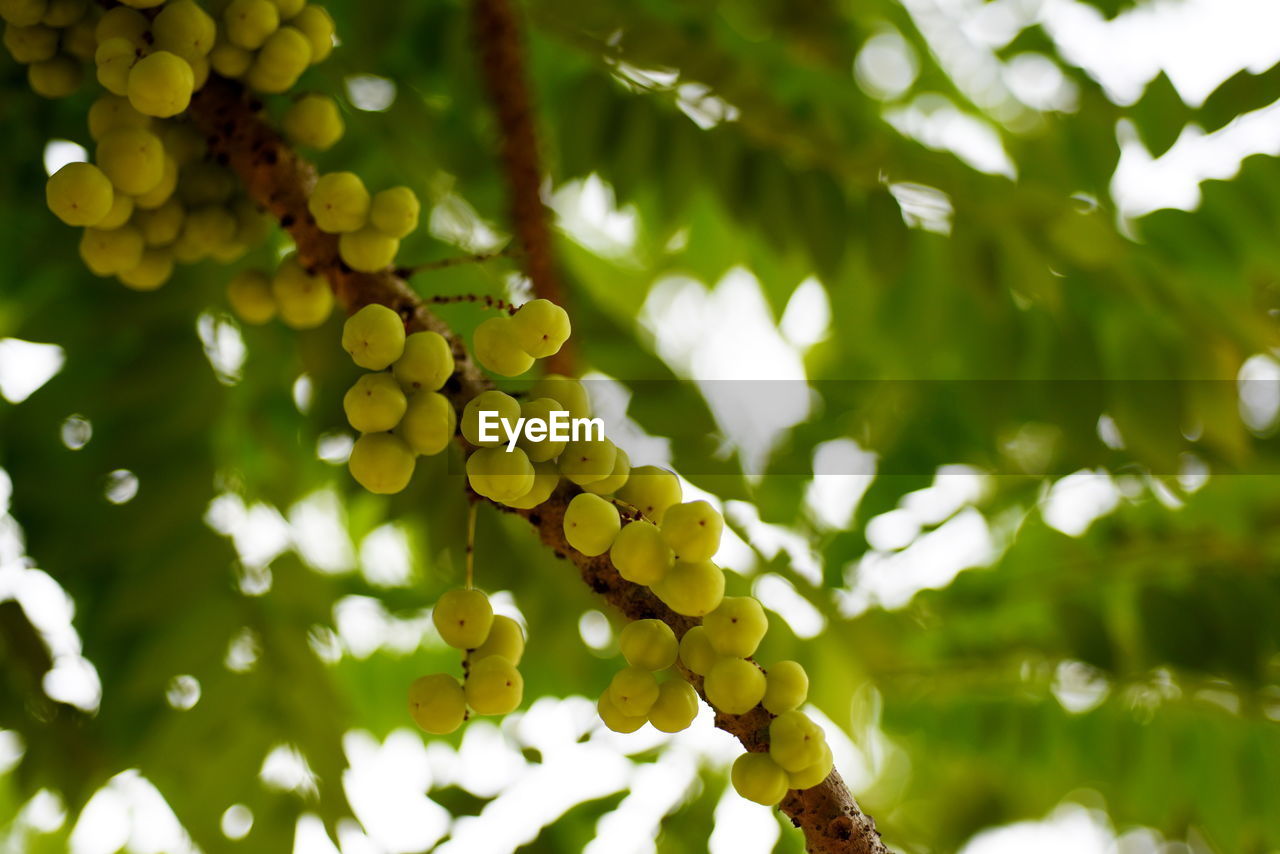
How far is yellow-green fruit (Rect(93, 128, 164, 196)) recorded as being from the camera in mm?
1100

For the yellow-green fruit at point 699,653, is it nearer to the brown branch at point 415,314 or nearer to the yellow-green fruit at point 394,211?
the brown branch at point 415,314

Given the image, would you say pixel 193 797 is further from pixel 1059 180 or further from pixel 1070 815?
pixel 1070 815

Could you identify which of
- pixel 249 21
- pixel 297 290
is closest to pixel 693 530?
pixel 297 290

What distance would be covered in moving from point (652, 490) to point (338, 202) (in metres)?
0.46

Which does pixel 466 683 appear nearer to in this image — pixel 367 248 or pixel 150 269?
pixel 367 248

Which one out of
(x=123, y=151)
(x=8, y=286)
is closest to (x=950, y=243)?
(x=123, y=151)

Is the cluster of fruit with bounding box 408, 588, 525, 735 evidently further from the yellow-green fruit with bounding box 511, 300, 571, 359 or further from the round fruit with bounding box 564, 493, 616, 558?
the yellow-green fruit with bounding box 511, 300, 571, 359

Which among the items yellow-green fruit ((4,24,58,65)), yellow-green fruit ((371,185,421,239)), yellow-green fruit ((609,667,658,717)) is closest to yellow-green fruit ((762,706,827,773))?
yellow-green fruit ((609,667,658,717))

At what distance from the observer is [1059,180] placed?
7.20 ft

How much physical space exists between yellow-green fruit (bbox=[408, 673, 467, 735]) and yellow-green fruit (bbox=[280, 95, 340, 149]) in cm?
70

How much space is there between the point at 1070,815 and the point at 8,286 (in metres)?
3.46

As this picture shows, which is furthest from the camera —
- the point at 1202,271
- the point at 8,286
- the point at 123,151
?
the point at 1202,271

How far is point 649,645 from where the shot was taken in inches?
35.2

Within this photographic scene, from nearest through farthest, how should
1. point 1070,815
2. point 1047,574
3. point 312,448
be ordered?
point 312,448
point 1047,574
point 1070,815
